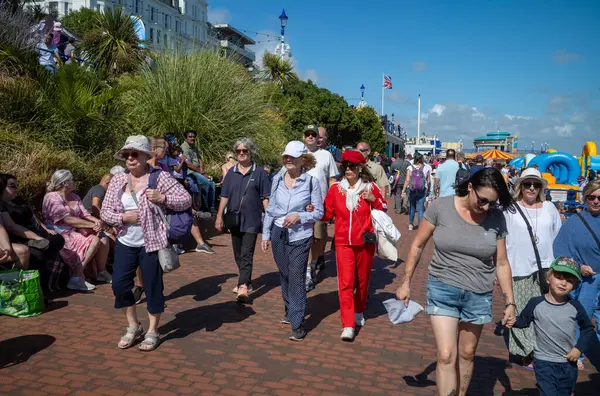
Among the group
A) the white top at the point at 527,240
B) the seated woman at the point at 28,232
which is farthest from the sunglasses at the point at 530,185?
the seated woman at the point at 28,232

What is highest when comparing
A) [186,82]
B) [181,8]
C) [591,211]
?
[181,8]

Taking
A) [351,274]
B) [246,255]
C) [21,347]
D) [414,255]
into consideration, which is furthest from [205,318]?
[414,255]

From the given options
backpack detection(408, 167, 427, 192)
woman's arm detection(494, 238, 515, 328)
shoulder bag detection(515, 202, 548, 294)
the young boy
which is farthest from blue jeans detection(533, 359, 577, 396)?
backpack detection(408, 167, 427, 192)

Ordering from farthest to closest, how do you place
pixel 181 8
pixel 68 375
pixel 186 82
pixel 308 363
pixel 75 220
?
pixel 181 8 → pixel 186 82 → pixel 75 220 → pixel 308 363 → pixel 68 375

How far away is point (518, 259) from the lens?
16.0 feet

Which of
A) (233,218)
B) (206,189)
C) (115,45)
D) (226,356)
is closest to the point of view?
(226,356)

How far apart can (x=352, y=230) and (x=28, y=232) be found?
11.9ft

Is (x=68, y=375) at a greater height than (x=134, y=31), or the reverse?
(x=134, y=31)

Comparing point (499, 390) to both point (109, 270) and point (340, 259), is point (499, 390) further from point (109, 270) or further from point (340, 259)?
point (109, 270)

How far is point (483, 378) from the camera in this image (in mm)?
4676

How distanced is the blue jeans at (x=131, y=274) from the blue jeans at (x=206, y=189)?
5.84 metres

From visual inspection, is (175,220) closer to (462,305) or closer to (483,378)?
(462,305)

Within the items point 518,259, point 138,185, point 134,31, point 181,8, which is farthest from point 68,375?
point 181,8

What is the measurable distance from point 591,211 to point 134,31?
15.8 m
